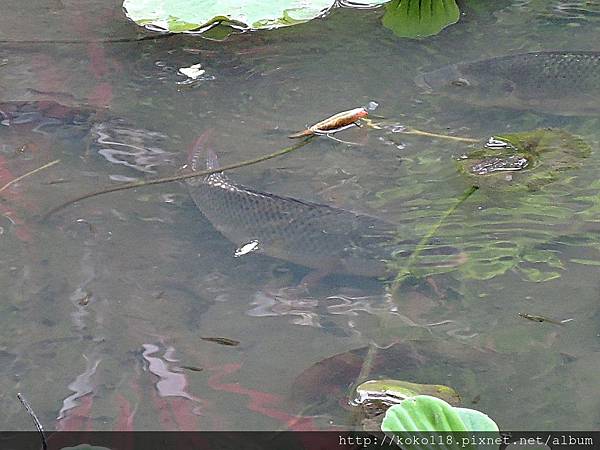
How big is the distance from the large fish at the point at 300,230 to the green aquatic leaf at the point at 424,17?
3.14 feet

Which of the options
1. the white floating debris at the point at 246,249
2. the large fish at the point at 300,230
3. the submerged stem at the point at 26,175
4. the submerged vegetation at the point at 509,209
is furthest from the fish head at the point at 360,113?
the submerged stem at the point at 26,175

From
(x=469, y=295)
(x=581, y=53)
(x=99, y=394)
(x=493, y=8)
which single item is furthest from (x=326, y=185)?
(x=493, y=8)

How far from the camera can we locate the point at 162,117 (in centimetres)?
212

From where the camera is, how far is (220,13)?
7.78 ft

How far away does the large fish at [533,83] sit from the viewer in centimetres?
216

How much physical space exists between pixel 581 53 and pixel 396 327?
1.21 m

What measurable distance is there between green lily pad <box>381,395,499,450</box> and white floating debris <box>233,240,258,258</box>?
26.6 inches

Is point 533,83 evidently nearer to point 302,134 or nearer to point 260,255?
point 302,134

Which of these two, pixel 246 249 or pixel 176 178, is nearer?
pixel 246 249

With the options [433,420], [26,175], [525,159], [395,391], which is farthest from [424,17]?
[433,420]

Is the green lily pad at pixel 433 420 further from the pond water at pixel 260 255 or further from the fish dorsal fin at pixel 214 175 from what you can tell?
the fish dorsal fin at pixel 214 175

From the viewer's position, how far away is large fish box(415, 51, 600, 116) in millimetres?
2160

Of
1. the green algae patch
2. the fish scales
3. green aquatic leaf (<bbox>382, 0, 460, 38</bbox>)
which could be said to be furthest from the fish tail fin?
green aquatic leaf (<bbox>382, 0, 460, 38</bbox>)

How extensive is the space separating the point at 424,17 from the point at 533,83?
0.44 m
